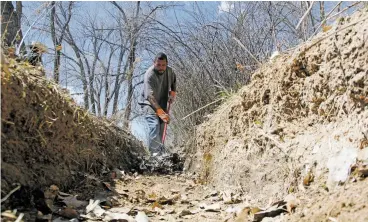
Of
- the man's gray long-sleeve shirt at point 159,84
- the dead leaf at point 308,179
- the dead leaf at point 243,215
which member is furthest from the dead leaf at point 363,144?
the man's gray long-sleeve shirt at point 159,84

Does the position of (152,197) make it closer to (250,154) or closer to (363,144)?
(250,154)

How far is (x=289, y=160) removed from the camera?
7.82 feet

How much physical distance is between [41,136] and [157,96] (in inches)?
129

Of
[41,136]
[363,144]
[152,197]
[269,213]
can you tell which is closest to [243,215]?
[269,213]

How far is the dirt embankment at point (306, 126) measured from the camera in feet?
6.39

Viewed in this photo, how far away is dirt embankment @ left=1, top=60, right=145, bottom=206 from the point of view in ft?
6.67

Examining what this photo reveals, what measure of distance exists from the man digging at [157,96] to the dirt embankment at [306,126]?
1.86m

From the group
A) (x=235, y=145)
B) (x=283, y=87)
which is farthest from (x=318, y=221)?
(x=235, y=145)

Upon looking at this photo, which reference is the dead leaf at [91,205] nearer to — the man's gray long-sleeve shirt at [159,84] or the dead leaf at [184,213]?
the dead leaf at [184,213]

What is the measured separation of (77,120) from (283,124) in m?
1.51

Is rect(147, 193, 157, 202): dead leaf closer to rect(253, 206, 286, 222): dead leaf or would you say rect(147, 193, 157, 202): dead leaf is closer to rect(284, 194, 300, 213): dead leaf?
rect(253, 206, 286, 222): dead leaf

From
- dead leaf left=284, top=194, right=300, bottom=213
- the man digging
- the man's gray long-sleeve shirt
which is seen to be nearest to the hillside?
dead leaf left=284, top=194, right=300, bottom=213

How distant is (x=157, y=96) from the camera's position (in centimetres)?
553

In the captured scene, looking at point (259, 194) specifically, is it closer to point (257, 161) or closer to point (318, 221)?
point (257, 161)
